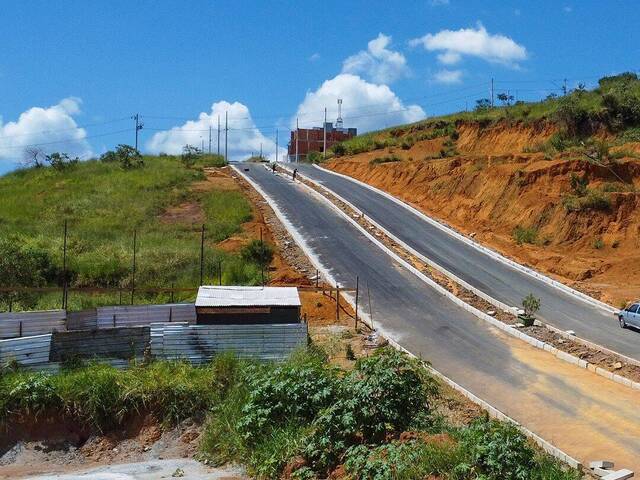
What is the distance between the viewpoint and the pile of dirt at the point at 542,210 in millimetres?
29016

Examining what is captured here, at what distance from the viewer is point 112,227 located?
34.5 meters

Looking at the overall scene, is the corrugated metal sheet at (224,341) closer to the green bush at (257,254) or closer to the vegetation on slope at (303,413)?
the vegetation on slope at (303,413)

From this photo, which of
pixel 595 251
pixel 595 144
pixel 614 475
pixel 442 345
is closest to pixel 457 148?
pixel 595 144

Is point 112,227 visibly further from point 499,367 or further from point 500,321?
point 499,367

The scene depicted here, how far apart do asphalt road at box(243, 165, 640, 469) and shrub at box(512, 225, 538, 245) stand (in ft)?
26.4

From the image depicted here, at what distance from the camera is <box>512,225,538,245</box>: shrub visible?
1304 inches

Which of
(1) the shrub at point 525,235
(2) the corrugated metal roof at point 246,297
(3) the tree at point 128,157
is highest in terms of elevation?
(3) the tree at point 128,157

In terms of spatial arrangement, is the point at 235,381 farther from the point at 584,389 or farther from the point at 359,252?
the point at 359,252

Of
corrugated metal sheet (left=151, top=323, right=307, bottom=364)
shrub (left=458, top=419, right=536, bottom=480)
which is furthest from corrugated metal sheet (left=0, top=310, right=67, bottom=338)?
shrub (left=458, top=419, right=536, bottom=480)

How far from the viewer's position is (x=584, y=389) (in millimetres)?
15477

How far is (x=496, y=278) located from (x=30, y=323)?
1814cm

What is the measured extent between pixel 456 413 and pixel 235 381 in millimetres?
4694

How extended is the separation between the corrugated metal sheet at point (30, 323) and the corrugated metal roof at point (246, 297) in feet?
11.8

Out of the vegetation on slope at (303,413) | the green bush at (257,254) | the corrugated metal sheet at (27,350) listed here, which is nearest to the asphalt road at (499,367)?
the green bush at (257,254)
